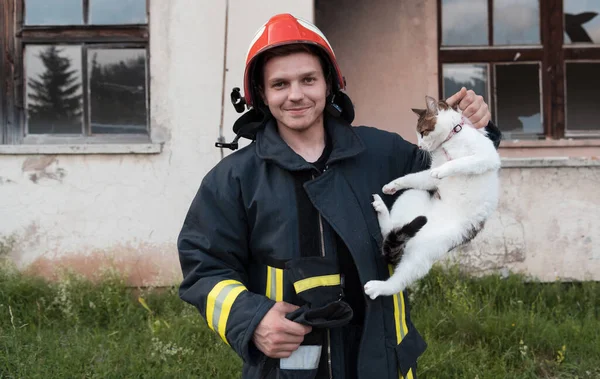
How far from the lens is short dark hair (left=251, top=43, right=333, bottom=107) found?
1845 millimetres

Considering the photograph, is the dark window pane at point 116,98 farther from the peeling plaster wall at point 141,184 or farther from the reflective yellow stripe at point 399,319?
the reflective yellow stripe at point 399,319

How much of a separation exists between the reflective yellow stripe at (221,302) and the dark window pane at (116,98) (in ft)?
11.8

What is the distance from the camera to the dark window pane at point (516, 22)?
5.59 m

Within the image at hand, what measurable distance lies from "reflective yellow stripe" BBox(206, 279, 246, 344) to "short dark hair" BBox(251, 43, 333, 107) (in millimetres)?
749

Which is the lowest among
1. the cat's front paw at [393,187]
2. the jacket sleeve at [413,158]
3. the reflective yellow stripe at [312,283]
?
the reflective yellow stripe at [312,283]

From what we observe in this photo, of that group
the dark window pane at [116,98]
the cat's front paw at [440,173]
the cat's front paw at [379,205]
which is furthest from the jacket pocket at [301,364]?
the dark window pane at [116,98]

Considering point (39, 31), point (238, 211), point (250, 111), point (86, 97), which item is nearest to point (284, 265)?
point (238, 211)

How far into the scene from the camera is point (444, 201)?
1.83 m

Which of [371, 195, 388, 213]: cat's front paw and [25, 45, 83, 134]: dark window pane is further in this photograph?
[25, 45, 83, 134]: dark window pane

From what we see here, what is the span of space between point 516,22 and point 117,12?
13.8 ft

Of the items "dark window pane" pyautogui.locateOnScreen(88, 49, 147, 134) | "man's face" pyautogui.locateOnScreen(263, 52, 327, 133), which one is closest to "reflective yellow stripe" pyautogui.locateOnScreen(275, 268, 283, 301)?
"man's face" pyautogui.locateOnScreen(263, 52, 327, 133)

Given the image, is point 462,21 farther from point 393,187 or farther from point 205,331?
point 393,187

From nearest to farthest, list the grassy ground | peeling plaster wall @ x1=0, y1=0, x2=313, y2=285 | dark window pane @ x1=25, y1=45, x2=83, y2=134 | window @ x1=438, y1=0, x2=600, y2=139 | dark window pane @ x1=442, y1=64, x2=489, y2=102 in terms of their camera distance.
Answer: the grassy ground, peeling plaster wall @ x1=0, y1=0, x2=313, y2=285, dark window pane @ x1=25, y1=45, x2=83, y2=134, window @ x1=438, y1=0, x2=600, y2=139, dark window pane @ x1=442, y1=64, x2=489, y2=102

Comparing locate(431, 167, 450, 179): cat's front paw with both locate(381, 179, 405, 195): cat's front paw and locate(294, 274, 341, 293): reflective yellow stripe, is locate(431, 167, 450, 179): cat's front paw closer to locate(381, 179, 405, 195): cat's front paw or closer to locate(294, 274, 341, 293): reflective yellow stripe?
locate(381, 179, 405, 195): cat's front paw
